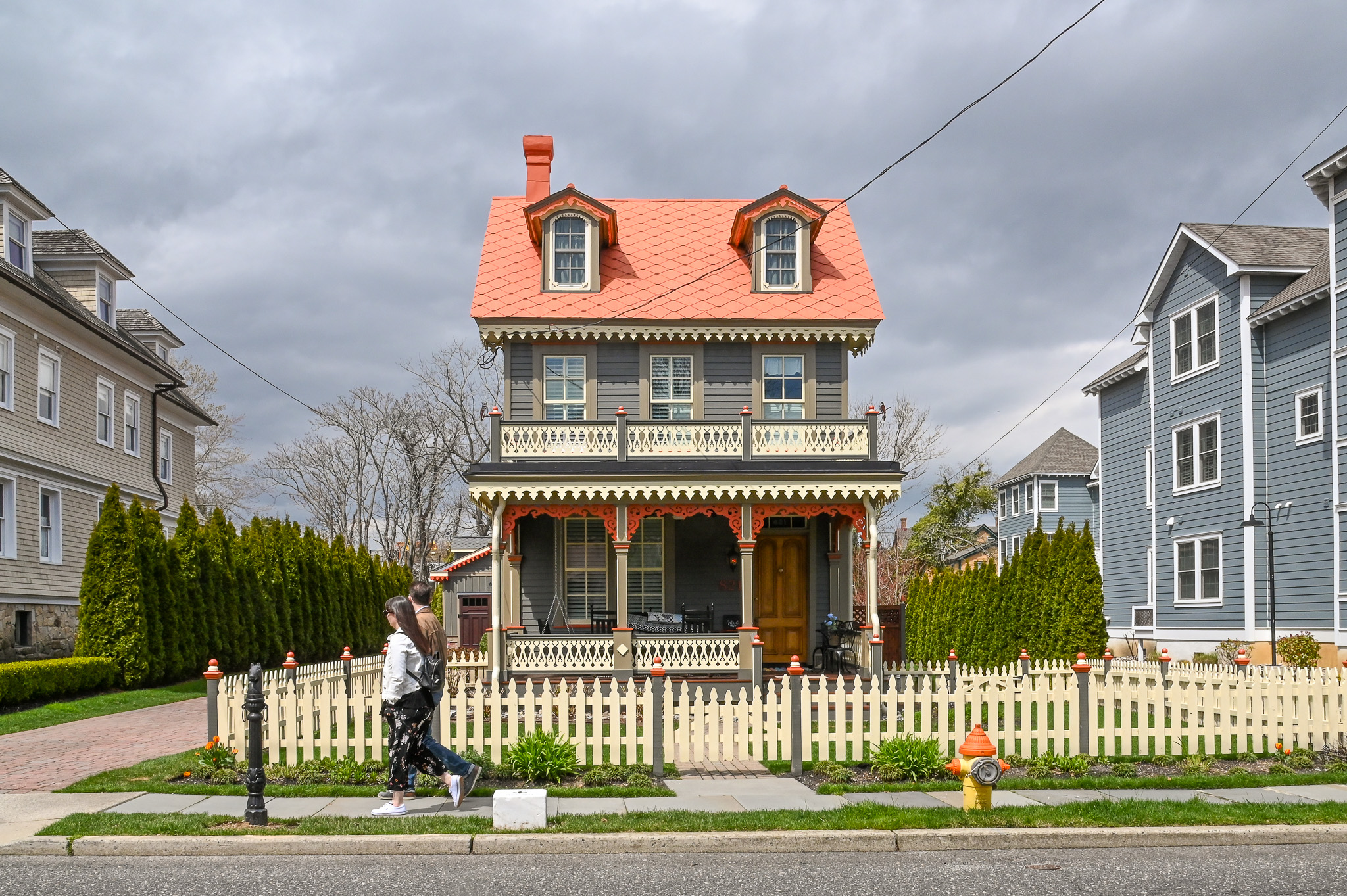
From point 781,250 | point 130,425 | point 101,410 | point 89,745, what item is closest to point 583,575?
point 781,250

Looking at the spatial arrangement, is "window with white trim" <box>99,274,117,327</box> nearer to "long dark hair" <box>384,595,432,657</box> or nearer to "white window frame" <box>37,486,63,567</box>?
"white window frame" <box>37,486,63,567</box>

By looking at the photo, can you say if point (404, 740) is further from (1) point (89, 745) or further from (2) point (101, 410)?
(2) point (101, 410)

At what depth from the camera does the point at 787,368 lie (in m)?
21.9

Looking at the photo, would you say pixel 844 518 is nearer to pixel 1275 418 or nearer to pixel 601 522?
pixel 601 522

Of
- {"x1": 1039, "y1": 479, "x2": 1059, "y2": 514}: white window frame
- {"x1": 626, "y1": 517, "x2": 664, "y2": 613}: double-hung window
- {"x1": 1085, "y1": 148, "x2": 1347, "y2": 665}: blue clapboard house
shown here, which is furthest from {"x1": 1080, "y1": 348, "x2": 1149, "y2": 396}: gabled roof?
{"x1": 626, "y1": 517, "x2": 664, "y2": 613}: double-hung window

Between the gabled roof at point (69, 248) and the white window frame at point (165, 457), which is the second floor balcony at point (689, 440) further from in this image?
the white window frame at point (165, 457)

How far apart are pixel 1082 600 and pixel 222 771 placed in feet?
56.8

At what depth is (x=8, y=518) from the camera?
2203cm

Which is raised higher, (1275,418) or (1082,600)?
(1275,418)

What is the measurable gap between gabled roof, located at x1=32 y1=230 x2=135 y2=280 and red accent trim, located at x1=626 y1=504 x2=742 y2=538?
54.9ft

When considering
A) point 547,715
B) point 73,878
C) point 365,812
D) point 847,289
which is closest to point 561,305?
point 847,289

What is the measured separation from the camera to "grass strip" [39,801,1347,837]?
8.33 meters

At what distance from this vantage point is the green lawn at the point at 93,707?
15.4m

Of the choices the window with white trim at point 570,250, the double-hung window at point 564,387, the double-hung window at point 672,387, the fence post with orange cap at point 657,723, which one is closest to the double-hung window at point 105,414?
the double-hung window at point 564,387
